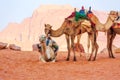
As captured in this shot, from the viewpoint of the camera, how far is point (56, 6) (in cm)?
8356

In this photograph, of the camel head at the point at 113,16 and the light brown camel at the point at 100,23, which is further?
the camel head at the point at 113,16

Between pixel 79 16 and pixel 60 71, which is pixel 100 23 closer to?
pixel 79 16

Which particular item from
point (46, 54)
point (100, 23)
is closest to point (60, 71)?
point (46, 54)

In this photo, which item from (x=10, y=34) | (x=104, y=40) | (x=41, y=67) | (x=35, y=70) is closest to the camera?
(x=35, y=70)

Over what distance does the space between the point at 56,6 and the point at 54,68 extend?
2708 inches

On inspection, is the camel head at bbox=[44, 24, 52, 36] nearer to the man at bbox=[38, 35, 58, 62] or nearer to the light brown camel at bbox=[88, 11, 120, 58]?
the man at bbox=[38, 35, 58, 62]

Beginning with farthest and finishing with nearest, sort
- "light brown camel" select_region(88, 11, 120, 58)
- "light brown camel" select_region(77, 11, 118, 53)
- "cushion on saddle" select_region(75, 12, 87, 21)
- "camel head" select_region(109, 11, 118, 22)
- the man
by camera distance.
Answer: "camel head" select_region(109, 11, 118, 22) → "light brown camel" select_region(88, 11, 120, 58) → "light brown camel" select_region(77, 11, 118, 53) → "cushion on saddle" select_region(75, 12, 87, 21) → the man

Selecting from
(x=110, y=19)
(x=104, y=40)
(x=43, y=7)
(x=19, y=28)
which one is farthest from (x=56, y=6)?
(x=110, y=19)

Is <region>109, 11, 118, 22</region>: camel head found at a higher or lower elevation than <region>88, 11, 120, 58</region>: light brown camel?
higher

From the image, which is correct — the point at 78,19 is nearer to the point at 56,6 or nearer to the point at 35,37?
the point at 35,37

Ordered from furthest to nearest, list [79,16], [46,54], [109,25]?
1. [109,25]
2. [79,16]
3. [46,54]

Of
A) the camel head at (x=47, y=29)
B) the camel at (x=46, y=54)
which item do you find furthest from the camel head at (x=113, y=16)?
the camel at (x=46, y=54)

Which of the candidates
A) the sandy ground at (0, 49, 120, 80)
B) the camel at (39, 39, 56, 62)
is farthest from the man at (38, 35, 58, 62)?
the sandy ground at (0, 49, 120, 80)

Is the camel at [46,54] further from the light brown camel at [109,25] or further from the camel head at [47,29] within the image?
the light brown camel at [109,25]
